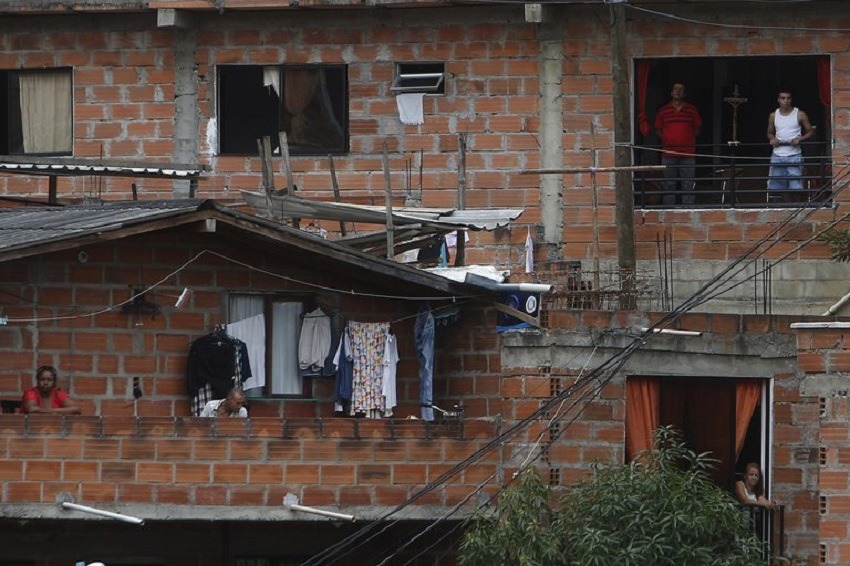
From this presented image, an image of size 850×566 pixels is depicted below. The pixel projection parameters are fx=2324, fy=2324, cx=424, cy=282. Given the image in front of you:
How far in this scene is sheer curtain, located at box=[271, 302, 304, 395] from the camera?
24203 millimetres

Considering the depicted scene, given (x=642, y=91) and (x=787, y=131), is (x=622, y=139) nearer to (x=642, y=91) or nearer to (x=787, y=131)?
(x=642, y=91)

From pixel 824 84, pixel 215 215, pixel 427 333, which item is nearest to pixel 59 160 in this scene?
pixel 215 215

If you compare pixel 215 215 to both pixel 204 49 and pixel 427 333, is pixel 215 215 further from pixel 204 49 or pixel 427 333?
pixel 204 49

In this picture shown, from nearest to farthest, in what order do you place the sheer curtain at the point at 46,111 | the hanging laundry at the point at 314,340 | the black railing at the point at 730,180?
the hanging laundry at the point at 314,340 → the black railing at the point at 730,180 → the sheer curtain at the point at 46,111

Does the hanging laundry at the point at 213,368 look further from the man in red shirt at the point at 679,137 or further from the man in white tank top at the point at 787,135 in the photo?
the man in white tank top at the point at 787,135

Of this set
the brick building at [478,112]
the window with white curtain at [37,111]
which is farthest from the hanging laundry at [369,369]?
the window with white curtain at [37,111]

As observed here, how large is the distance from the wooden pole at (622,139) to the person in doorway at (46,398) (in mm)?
6607

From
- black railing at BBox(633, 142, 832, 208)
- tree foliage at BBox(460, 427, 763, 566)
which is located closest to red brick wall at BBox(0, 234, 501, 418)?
tree foliage at BBox(460, 427, 763, 566)

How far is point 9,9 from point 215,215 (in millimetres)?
7337

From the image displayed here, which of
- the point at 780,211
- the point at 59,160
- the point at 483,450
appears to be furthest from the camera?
the point at 780,211

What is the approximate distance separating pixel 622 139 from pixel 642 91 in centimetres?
162

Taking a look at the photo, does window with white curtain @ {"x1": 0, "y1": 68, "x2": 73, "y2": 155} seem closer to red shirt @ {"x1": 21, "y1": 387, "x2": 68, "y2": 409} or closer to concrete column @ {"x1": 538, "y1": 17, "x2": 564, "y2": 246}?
concrete column @ {"x1": 538, "y1": 17, "x2": 564, "y2": 246}

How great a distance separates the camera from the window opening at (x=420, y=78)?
28.6m

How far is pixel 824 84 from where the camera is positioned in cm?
2820
